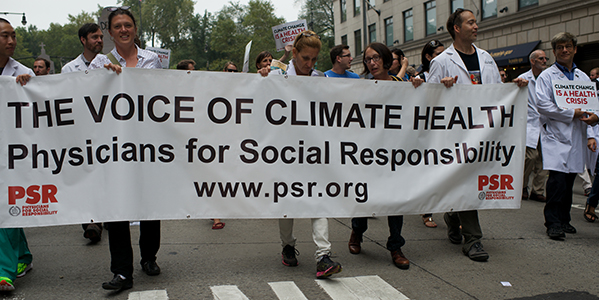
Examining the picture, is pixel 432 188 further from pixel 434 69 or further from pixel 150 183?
pixel 150 183

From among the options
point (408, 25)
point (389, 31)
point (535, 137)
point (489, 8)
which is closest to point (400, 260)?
point (535, 137)

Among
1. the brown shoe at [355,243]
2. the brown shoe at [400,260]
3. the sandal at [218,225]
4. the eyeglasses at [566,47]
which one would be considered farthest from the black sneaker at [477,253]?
the sandal at [218,225]

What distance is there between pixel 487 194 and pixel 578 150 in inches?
64.2

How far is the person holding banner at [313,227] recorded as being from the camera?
397 cm

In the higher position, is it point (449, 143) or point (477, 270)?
point (449, 143)

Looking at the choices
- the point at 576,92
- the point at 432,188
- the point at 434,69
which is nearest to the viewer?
the point at 432,188

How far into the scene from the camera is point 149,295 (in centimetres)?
368

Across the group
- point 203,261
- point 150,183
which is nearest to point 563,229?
point 203,261

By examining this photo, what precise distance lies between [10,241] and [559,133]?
548cm

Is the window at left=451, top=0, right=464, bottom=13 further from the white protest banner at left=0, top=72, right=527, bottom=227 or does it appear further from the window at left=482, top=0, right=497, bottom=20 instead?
the white protest banner at left=0, top=72, right=527, bottom=227

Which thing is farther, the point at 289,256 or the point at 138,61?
the point at 289,256

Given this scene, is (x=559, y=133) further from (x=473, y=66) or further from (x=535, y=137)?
(x=535, y=137)

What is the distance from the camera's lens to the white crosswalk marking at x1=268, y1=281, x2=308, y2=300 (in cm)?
365

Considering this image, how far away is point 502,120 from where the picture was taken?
15.3 ft
